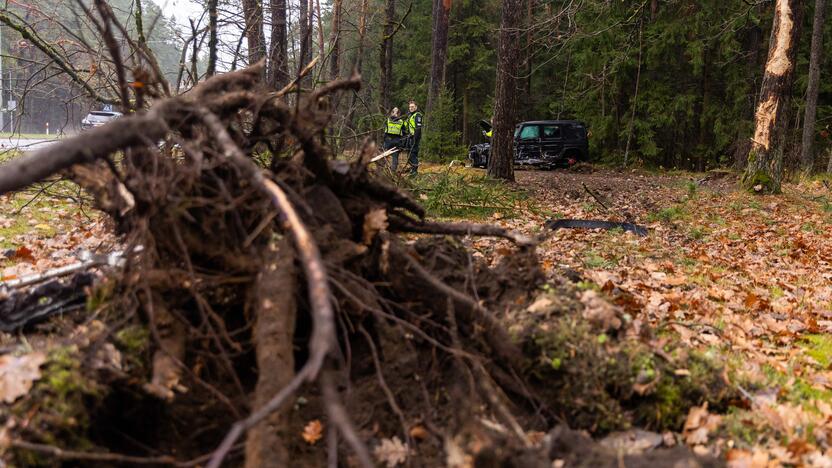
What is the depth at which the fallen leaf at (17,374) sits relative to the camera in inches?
81.5

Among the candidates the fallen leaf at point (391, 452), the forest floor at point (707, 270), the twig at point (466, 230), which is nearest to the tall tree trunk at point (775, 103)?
the forest floor at point (707, 270)

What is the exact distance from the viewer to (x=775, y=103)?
1066 centimetres

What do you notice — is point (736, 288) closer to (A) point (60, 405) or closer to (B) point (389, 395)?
(B) point (389, 395)

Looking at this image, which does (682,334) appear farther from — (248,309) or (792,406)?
(248,309)

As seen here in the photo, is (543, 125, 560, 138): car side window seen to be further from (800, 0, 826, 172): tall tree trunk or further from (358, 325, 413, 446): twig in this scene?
(358, 325, 413, 446): twig

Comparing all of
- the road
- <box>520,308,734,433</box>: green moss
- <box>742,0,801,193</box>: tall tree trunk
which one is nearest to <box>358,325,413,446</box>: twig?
<box>520,308,734,433</box>: green moss

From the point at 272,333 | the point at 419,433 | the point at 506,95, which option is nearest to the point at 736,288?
the point at 419,433

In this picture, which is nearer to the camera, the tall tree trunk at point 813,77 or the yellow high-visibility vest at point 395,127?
the yellow high-visibility vest at point 395,127

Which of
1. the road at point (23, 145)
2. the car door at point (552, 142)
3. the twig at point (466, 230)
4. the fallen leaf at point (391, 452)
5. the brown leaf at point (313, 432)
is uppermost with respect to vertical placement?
the car door at point (552, 142)

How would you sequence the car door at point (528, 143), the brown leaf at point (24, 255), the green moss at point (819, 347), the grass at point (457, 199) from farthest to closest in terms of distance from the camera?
the car door at point (528, 143)
the grass at point (457, 199)
the brown leaf at point (24, 255)
the green moss at point (819, 347)

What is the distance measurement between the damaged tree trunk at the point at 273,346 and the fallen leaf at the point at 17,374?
2.76 ft

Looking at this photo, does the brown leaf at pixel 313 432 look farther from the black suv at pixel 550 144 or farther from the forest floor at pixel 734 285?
the black suv at pixel 550 144

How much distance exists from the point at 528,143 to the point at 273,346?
71.5 feet

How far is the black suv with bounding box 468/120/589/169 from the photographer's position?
22812 mm
